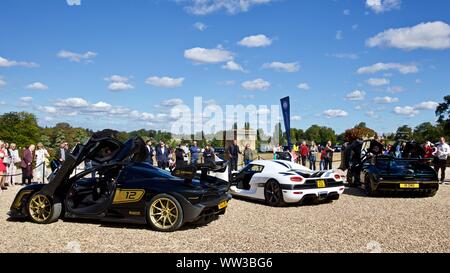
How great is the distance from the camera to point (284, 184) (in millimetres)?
9594

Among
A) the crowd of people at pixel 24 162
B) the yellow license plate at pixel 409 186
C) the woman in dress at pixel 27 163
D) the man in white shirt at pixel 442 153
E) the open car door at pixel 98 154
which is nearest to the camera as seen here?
the open car door at pixel 98 154

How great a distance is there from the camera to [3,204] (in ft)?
33.9

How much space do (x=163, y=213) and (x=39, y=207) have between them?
2463 mm

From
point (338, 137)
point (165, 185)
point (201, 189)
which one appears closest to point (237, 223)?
point (201, 189)

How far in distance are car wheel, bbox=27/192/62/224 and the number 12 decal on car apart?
1.19 m

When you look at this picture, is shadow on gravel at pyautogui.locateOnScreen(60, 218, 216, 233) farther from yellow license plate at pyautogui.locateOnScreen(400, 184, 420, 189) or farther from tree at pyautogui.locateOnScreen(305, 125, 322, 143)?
tree at pyautogui.locateOnScreen(305, 125, 322, 143)

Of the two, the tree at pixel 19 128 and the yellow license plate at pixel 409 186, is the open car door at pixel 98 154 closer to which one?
the yellow license plate at pixel 409 186

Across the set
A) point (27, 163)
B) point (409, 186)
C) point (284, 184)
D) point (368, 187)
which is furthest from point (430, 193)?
point (27, 163)

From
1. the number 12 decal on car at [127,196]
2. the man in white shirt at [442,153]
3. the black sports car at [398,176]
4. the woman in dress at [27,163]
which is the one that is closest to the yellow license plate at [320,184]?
the black sports car at [398,176]

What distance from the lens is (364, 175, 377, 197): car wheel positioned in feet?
38.5

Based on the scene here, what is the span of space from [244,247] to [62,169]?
3847mm

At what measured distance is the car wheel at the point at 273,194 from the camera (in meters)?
9.75

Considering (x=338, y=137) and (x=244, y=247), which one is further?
(x=338, y=137)
